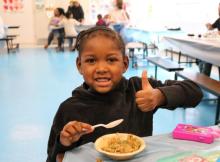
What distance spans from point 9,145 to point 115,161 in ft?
5.56

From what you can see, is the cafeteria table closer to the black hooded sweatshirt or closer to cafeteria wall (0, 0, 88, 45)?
the black hooded sweatshirt

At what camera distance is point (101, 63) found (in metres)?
0.86

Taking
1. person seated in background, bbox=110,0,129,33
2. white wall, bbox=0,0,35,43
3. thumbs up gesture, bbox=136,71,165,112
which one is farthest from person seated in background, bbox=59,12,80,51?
thumbs up gesture, bbox=136,71,165,112

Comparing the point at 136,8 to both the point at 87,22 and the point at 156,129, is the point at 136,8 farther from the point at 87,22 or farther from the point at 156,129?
the point at 156,129

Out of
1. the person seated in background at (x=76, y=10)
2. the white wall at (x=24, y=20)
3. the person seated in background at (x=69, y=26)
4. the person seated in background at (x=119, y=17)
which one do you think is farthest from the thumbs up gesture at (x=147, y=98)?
the white wall at (x=24, y=20)

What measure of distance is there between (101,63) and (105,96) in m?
0.12

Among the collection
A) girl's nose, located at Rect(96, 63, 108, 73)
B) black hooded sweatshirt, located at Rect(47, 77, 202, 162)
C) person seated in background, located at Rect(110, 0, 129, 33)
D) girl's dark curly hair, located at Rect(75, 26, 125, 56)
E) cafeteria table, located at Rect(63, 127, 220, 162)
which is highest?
person seated in background, located at Rect(110, 0, 129, 33)

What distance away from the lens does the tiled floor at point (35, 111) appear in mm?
2154

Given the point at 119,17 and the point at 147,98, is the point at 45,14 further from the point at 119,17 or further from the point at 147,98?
the point at 147,98

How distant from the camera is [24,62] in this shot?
5883 mm

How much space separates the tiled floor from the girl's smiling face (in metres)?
1.27

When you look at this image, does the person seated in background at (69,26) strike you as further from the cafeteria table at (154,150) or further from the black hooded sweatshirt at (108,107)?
the cafeteria table at (154,150)

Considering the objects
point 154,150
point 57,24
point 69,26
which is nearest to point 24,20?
point 57,24

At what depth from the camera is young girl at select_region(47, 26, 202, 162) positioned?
2.82 feet
